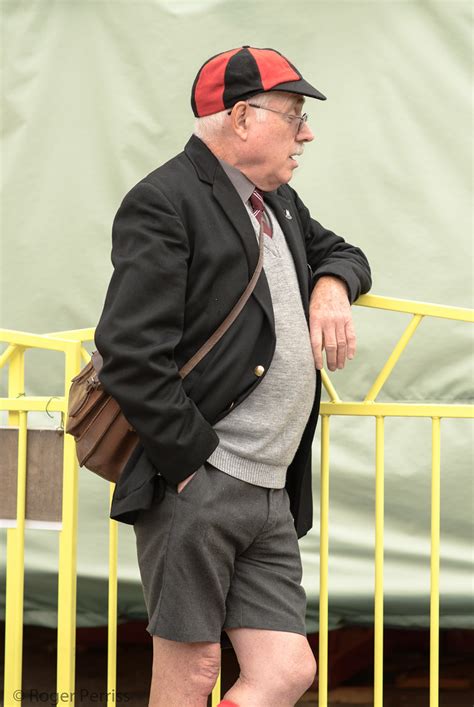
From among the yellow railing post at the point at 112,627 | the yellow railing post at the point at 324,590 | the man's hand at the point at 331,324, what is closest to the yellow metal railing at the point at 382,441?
the yellow railing post at the point at 324,590

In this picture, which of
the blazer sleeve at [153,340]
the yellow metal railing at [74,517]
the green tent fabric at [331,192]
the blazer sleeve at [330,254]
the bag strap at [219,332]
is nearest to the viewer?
the blazer sleeve at [153,340]

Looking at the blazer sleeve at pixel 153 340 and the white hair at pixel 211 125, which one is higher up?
the white hair at pixel 211 125

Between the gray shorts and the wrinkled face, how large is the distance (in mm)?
646

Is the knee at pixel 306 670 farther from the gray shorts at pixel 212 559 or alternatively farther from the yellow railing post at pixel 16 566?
the yellow railing post at pixel 16 566

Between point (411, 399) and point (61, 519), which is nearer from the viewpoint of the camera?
point (61, 519)

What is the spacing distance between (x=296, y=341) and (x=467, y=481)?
1.50 meters

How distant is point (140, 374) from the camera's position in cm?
246

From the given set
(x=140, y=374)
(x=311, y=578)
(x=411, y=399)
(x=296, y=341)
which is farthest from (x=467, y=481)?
(x=140, y=374)

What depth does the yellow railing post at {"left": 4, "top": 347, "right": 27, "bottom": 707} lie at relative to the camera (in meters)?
3.18

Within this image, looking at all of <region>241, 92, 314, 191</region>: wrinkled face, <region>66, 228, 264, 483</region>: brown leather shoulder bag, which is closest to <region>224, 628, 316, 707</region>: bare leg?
<region>66, 228, 264, 483</region>: brown leather shoulder bag

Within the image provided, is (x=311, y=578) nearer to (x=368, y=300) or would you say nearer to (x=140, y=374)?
(x=368, y=300)

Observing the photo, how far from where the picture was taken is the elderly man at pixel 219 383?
2.49 metres

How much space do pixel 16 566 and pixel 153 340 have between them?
3.55ft

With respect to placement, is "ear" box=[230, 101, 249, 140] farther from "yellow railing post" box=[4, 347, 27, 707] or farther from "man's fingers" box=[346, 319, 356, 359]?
"yellow railing post" box=[4, 347, 27, 707]
